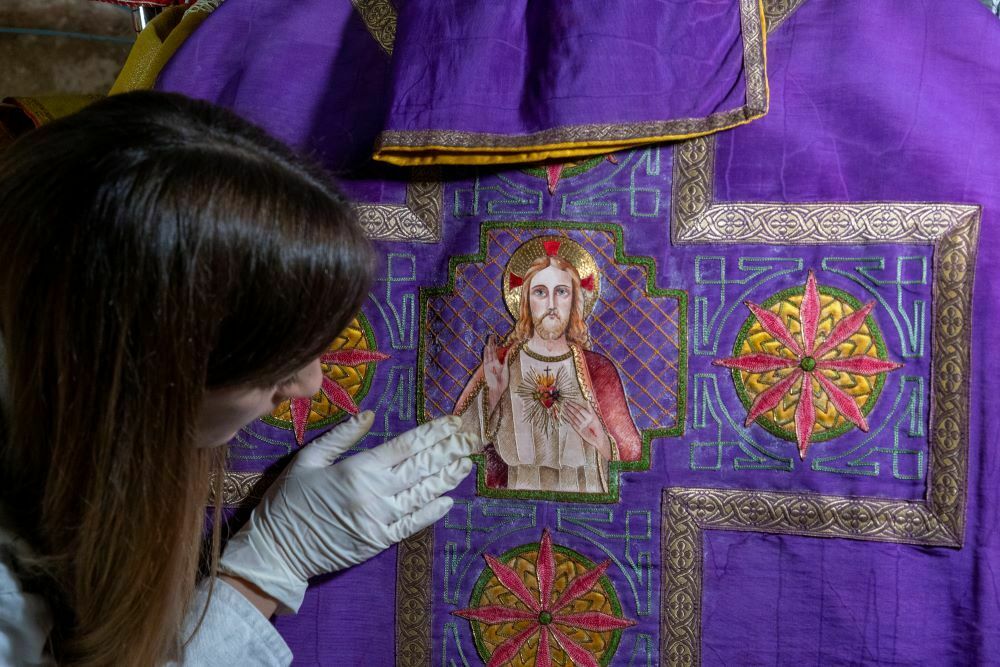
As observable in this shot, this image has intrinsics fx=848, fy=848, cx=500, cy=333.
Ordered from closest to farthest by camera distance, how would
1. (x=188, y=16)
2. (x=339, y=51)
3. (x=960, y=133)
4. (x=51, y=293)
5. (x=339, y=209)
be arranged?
1. (x=51, y=293)
2. (x=339, y=209)
3. (x=960, y=133)
4. (x=339, y=51)
5. (x=188, y=16)

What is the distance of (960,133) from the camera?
1203 mm

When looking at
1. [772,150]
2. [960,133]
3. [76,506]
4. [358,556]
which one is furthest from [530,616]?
[960,133]

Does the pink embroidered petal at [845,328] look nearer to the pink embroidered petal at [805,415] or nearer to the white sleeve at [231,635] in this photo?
the pink embroidered petal at [805,415]

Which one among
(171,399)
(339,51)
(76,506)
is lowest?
(76,506)

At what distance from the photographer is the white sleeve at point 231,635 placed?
1173 mm

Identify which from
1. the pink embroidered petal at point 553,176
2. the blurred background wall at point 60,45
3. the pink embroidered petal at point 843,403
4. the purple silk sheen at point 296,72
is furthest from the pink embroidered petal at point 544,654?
the blurred background wall at point 60,45

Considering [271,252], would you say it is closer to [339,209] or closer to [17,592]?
[339,209]

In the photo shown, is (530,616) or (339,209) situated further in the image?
(530,616)

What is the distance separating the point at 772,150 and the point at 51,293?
0.97m

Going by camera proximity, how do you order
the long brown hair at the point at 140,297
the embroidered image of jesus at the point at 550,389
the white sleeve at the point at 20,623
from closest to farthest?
1. the long brown hair at the point at 140,297
2. the white sleeve at the point at 20,623
3. the embroidered image of jesus at the point at 550,389

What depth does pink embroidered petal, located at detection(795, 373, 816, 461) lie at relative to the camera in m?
1.22

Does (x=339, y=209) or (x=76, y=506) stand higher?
(x=339, y=209)

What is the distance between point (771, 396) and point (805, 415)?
54 mm

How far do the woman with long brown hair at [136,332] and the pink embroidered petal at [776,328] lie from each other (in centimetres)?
62
